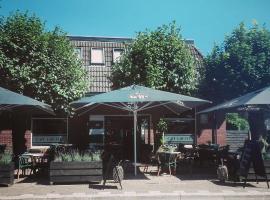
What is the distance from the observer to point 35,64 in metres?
13.1

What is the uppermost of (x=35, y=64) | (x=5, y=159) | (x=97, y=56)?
(x=97, y=56)

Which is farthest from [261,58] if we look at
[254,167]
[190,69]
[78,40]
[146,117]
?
[78,40]

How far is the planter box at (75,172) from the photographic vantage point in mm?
8594

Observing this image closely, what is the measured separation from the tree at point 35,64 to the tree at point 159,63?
2.51 metres

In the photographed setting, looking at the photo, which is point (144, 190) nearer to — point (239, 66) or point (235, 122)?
point (239, 66)

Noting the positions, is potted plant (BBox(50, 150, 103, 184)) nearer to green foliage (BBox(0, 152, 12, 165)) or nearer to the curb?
green foliage (BBox(0, 152, 12, 165))

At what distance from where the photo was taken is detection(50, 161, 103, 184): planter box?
859 centimetres

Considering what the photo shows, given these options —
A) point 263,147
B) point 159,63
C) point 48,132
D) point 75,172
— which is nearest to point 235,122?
point 159,63

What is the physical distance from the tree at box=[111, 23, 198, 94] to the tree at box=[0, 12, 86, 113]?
251 cm

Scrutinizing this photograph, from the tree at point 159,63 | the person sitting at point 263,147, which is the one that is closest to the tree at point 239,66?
the tree at point 159,63

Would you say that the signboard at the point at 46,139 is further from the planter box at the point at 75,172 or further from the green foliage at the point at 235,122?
the green foliage at the point at 235,122

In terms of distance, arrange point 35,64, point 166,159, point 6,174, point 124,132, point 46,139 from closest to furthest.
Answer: point 6,174 → point 166,159 → point 35,64 → point 46,139 → point 124,132

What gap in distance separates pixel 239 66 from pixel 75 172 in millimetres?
10412

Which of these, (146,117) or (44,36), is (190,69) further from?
(44,36)
